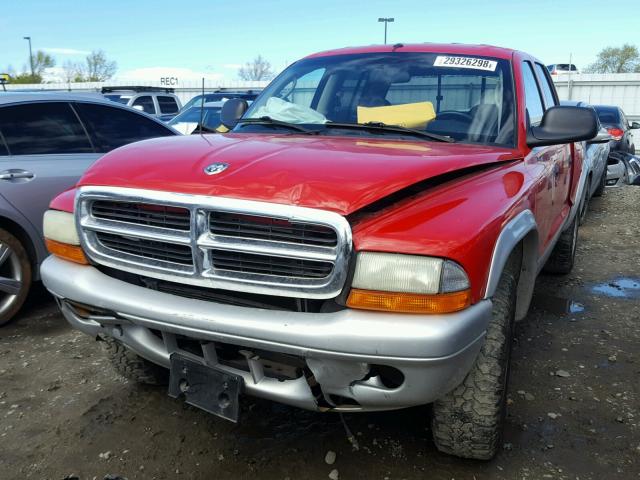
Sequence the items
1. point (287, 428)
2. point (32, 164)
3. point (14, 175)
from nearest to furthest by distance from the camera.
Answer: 1. point (287, 428)
2. point (14, 175)
3. point (32, 164)

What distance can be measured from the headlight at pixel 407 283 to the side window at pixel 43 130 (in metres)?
3.26

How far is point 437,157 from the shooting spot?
2414 millimetres

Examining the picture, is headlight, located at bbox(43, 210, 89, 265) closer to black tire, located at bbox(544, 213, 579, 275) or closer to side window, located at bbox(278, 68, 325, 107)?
side window, located at bbox(278, 68, 325, 107)

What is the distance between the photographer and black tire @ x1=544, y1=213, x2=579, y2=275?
5.17 meters

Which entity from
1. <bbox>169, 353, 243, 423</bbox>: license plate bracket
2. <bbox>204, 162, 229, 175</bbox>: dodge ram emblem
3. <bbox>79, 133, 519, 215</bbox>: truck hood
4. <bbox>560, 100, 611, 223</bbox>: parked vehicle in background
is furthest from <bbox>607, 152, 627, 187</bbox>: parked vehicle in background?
<bbox>169, 353, 243, 423</bbox>: license plate bracket

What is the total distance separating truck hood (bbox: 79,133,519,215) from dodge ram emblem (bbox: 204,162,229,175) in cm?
2

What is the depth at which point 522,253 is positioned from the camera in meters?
2.94

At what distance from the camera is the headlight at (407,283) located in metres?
1.93

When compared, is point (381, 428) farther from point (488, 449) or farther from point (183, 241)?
point (183, 241)

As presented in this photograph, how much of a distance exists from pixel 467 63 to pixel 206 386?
2.29 metres

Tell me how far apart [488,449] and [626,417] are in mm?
1000

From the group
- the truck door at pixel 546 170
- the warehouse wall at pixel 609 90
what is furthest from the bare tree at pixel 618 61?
the truck door at pixel 546 170

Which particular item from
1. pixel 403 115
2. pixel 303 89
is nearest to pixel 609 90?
pixel 303 89

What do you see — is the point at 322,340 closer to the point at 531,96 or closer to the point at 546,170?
the point at 546,170
